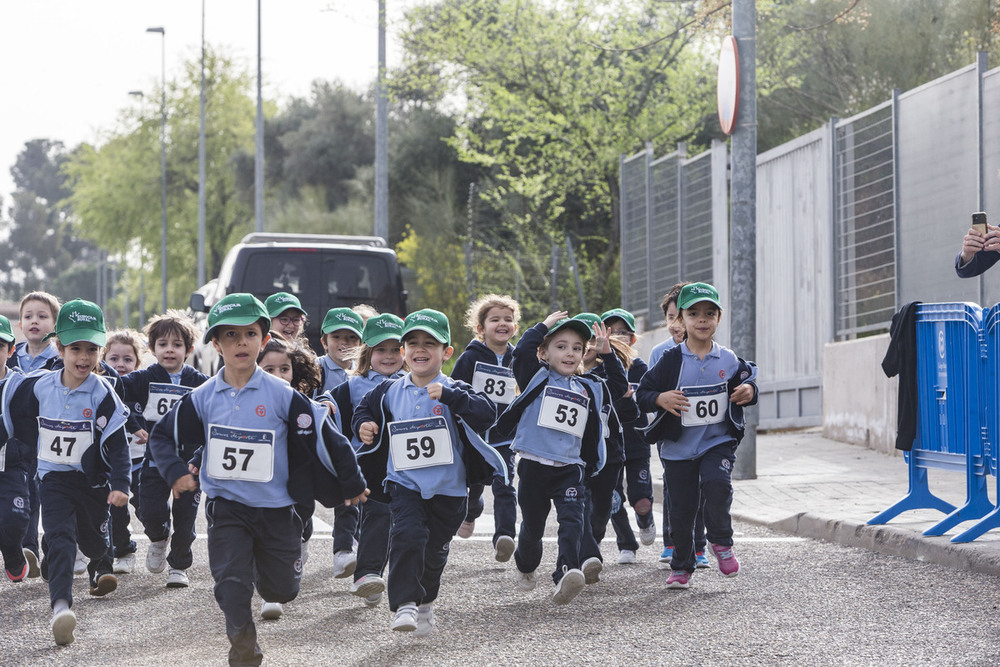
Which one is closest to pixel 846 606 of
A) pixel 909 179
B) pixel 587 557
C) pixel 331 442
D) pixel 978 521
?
pixel 587 557

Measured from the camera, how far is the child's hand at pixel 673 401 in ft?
24.5

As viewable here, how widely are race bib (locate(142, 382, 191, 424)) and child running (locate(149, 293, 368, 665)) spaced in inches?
103

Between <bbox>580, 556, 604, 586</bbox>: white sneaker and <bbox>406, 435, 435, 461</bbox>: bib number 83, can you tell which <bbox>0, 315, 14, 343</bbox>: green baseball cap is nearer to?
<bbox>406, 435, 435, 461</bbox>: bib number 83

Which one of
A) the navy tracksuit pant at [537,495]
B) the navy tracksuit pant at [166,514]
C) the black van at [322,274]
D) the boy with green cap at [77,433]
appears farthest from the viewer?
the black van at [322,274]

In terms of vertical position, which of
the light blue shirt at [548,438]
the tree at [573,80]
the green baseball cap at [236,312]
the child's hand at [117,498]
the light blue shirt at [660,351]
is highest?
the tree at [573,80]

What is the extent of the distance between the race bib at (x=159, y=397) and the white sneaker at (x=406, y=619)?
8.97 ft

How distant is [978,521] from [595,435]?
277 centimetres

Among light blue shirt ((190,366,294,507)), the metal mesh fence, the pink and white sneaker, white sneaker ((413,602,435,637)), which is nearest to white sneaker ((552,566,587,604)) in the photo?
white sneaker ((413,602,435,637))

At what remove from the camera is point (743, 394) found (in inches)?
294

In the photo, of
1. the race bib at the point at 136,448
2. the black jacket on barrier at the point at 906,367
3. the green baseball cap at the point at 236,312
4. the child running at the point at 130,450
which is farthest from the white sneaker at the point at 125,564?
the black jacket on barrier at the point at 906,367

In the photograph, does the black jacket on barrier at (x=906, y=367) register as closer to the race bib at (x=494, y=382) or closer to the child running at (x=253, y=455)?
the race bib at (x=494, y=382)

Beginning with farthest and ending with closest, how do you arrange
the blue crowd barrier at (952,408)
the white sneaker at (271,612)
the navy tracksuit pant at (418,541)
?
the blue crowd barrier at (952,408), the white sneaker at (271,612), the navy tracksuit pant at (418,541)

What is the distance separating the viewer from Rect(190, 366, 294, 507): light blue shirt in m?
5.57

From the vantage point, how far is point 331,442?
18.6 ft
